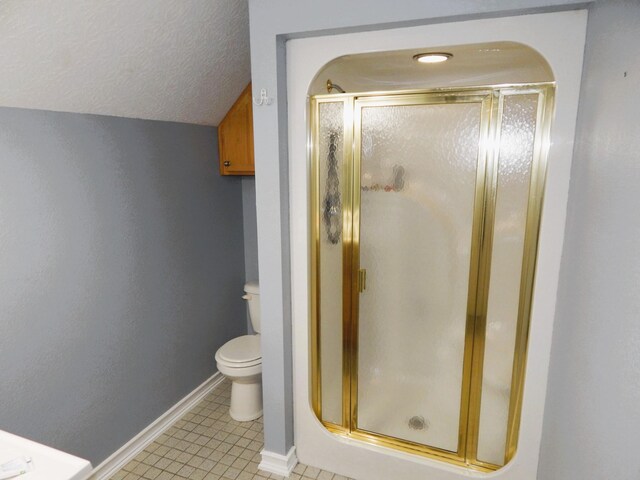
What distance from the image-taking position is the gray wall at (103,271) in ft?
6.05

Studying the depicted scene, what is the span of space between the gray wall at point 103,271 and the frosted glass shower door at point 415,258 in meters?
1.19

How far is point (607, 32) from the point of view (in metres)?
1.27

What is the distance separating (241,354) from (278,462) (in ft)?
2.23

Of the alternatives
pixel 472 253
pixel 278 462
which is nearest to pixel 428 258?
pixel 472 253

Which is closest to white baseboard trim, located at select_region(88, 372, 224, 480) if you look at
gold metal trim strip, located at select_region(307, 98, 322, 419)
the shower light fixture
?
gold metal trim strip, located at select_region(307, 98, 322, 419)

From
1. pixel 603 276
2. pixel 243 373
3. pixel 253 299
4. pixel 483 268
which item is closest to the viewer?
pixel 603 276

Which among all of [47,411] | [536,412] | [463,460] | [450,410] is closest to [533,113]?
[536,412]

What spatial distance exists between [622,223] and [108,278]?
2.18 m

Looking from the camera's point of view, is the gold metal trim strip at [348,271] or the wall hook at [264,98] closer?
the wall hook at [264,98]

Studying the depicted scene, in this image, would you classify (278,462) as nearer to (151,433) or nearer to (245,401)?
(245,401)

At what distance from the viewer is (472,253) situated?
6.54 ft

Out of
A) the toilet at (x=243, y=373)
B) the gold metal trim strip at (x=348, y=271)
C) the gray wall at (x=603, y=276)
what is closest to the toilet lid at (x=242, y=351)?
the toilet at (x=243, y=373)

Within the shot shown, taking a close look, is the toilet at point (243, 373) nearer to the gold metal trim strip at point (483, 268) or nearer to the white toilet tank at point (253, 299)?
the white toilet tank at point (253, 299)

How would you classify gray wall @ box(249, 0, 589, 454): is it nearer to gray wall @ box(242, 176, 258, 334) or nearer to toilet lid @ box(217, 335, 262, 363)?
toilet lid @ box(217, 335, 262, 363)
